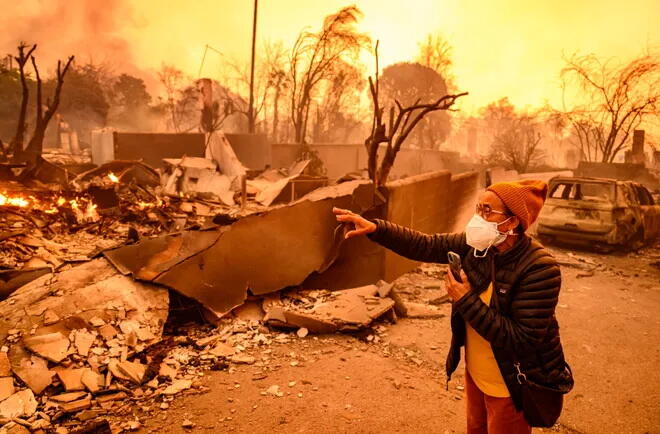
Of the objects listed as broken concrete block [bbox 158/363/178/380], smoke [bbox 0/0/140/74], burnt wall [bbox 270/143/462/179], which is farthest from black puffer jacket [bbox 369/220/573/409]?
smoke [bbox 0/0/140/74]

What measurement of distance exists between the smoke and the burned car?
41.9 m

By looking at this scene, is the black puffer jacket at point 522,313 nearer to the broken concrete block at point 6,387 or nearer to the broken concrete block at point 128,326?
the broken concrete block at point 128,326

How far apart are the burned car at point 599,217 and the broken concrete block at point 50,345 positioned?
32.0 feet

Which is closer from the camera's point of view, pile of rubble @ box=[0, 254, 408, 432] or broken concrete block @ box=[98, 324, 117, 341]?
pile of rubble @ box=[0, 254, 408, 432]

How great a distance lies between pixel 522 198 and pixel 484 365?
817mm

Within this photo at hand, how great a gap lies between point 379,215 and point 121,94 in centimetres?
3774

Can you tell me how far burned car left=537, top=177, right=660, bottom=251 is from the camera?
9.07m

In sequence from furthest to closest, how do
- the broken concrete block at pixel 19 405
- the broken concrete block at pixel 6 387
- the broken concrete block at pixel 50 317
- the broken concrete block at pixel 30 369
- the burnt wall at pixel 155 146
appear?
1. the burnt wall at pixel 155 146
2. the broken concrete block at pixel 50 317
3. the broken concrete block at pixel 30 369
4. the broken concrete block at pixel 6 387
5. the broken concrete block at pixel 19 405

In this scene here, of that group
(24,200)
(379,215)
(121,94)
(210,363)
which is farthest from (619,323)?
(121,94)

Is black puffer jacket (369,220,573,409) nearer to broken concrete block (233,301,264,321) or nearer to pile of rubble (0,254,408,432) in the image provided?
pile of rubble (0,254,408,432)

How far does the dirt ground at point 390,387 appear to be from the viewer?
3.11m

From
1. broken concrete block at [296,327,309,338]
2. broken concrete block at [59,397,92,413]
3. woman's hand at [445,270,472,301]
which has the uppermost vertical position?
woman's hand at [445,270,472,301]

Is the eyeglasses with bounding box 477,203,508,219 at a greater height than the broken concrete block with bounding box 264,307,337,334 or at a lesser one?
greater

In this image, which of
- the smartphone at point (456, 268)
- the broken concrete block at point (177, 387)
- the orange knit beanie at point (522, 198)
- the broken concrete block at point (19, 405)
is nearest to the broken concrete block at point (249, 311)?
the broken concrete block at point (177, 387)
